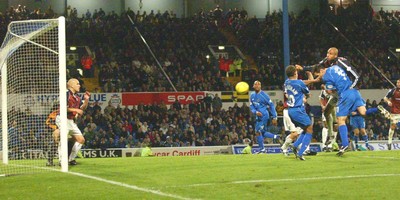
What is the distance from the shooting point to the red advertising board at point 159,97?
105 ft

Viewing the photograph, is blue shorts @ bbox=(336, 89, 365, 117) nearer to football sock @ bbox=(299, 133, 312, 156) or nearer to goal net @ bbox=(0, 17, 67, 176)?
football sock @ bbox=(299, 133, 312, 156)

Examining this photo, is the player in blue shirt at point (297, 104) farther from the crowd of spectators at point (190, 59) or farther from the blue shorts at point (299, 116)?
the crowd of spectators at point (190, 59)

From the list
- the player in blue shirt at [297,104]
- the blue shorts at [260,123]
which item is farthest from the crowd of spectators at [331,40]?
the player in blue shirt at [297,104]

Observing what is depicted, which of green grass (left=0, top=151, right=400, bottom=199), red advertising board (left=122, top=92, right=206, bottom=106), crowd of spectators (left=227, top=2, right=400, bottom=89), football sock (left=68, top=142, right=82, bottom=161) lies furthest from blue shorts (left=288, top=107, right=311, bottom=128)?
crowd of spectators (left=227, top=2, right=400, bottom=89)

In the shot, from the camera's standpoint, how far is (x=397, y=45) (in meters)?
42.5

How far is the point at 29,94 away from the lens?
17.3m

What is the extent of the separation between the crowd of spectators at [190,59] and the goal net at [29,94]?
11.0 meters

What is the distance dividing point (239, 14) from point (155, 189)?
34.6 metres

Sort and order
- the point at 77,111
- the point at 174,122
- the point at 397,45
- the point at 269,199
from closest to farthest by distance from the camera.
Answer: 1. the point at 269,199
2. the point at 77,111
3. the point at 174,122
4. the point at 397,45

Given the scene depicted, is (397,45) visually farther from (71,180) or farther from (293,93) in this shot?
(71,180)

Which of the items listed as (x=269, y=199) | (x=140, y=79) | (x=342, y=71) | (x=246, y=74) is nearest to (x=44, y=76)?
(x=342, y=71)

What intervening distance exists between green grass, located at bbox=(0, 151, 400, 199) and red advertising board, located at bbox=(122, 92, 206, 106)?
17.1 m

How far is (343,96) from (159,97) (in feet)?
57.2

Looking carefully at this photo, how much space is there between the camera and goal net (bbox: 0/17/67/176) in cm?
1375
